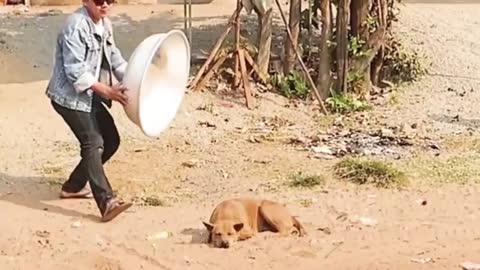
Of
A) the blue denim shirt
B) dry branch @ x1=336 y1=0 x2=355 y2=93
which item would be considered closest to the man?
the blue denim shirt

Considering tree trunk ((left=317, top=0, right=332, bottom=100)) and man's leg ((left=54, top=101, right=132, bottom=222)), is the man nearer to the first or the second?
man's leg ((left=54, top=101, right=132, bottom=222))

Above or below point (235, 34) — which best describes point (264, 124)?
below

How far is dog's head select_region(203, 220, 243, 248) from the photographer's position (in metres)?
6.38

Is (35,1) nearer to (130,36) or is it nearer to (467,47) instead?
(130,36)

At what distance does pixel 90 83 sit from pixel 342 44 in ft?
14.0

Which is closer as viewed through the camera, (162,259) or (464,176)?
(162,259)

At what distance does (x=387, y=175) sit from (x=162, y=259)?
7.55 feet

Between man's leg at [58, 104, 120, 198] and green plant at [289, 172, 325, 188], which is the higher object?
man's leg at [58, 104, 120, 198]

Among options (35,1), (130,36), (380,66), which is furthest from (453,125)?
(35,1)

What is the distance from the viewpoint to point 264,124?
32.6ft

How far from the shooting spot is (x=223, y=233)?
6.39 m

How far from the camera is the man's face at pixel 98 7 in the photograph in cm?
681

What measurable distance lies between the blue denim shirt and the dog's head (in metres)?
1.21

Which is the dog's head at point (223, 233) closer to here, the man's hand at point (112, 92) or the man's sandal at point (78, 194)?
the man's hand at point (112, 92)
